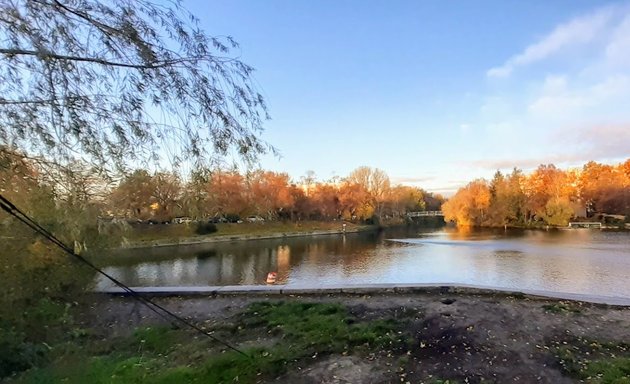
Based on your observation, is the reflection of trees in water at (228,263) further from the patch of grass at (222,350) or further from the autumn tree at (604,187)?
the autumn tree at (604,187)

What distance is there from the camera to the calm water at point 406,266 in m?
17.0

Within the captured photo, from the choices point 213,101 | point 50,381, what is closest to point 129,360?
point 50,381

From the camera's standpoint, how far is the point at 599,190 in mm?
53625

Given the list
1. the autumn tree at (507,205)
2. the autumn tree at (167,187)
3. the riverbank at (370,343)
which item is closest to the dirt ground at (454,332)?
the riverbank at (370,343)

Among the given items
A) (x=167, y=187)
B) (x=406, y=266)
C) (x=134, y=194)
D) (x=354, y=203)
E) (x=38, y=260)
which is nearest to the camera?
(x=167, y=187)

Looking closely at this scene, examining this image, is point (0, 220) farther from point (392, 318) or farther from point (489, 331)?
point (489, 331)

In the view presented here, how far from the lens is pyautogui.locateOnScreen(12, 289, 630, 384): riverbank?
159 inches

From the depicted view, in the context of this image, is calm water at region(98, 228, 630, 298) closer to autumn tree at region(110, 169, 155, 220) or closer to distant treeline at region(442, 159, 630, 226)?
autumn tree at region(110, 169, 155, 220)

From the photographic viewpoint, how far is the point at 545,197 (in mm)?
54812

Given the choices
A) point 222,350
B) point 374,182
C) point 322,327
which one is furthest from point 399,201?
point 222,350

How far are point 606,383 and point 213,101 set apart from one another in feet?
13.0

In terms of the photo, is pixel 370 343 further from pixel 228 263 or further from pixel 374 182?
pixel 374 182

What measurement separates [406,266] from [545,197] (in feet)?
138

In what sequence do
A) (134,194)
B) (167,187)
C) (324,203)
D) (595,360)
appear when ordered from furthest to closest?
(324,203) < (595,360) < (134,194) < (167,187)
